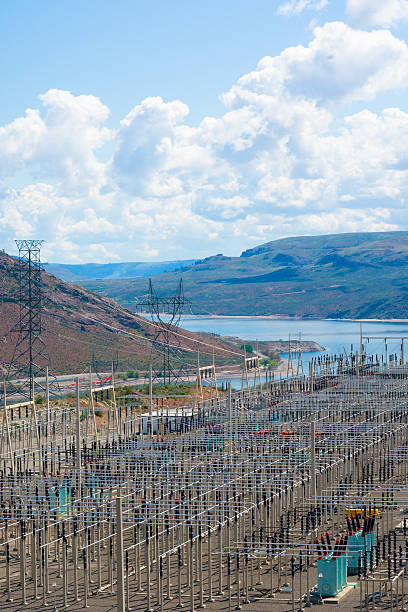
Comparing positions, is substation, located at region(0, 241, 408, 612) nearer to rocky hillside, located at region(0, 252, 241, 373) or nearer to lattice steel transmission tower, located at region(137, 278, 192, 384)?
lattice steel transmission tower, located at region(137, 278, 192, 384)

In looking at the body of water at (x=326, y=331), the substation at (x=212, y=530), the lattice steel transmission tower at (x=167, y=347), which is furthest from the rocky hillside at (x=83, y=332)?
the substation at (x=212, y=530)

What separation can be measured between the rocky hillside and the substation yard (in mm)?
58811

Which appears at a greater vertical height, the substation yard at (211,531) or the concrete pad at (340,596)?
the substation yard at (211,531)

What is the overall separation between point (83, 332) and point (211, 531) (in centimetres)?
8344

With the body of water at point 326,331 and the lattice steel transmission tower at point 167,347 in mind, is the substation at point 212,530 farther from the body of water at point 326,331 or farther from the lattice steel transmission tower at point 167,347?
the body of water at point 326,331

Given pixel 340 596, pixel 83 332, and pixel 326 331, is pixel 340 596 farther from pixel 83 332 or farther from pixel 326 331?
pixel 326 331

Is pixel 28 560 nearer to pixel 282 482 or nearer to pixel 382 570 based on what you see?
pixel 282 482

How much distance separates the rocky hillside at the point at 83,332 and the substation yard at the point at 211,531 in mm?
58811

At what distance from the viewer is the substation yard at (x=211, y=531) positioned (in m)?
17.7

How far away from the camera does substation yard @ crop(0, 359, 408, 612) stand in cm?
1769

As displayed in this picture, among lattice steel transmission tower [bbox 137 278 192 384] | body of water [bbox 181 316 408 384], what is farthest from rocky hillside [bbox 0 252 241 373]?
body of water [bbox 181 316 408 384]

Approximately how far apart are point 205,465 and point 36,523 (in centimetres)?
585

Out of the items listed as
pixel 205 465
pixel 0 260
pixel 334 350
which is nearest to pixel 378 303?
pixel 334 350

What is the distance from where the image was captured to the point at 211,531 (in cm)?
1850
